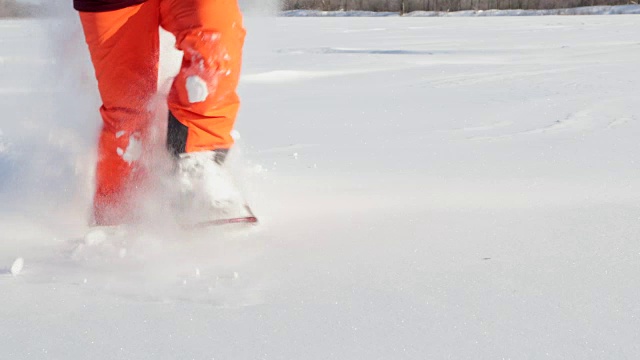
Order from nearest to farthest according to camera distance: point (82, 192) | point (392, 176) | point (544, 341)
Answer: point (544, 341), point (82, 192), point (392, 176)

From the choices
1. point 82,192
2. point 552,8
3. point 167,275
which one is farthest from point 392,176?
point 552,8

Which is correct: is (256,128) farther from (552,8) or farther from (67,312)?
(552,8)

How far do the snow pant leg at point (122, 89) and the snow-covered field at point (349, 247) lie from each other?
0.31 feet

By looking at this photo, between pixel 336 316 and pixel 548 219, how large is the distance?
2.01 feet

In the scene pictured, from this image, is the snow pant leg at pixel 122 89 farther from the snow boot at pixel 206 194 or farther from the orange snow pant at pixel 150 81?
the snow boot at pixel 206 194

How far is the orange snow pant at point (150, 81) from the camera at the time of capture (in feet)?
4.96

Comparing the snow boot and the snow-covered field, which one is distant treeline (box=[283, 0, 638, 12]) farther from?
the snow boot

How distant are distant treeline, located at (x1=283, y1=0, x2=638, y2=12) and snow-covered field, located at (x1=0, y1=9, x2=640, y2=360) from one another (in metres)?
20.5

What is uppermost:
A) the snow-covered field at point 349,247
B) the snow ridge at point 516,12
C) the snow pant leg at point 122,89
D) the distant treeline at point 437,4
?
the distant treeline at point 437,4

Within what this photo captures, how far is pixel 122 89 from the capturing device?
1615mm

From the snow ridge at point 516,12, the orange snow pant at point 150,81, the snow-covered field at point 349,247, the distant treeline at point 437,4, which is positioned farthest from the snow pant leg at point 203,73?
the distant treeline at point 437,4

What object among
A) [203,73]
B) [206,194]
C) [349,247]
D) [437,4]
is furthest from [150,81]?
[437,4]

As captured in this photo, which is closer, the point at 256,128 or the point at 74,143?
the point at 74,143

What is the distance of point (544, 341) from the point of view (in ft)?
3.00
